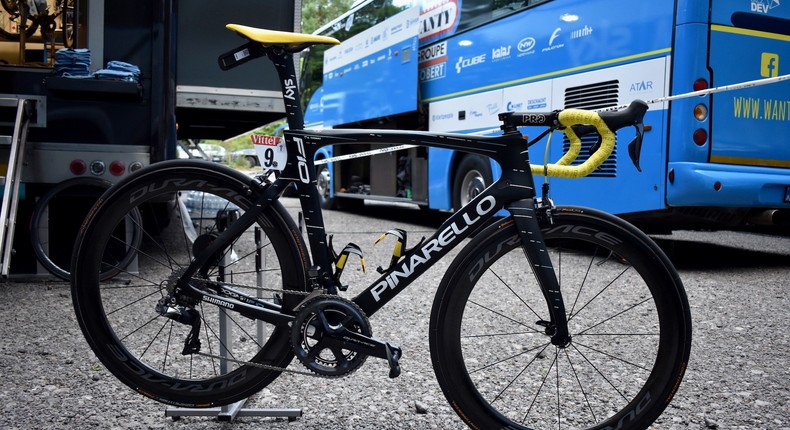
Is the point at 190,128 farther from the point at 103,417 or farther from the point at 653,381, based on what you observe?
the point at 653,381

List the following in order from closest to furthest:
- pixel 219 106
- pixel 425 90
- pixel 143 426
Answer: pixel 143 426, pixel 219 106, pixel 425 90

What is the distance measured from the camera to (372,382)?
357 centimetres

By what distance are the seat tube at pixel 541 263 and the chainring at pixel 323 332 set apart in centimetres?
62

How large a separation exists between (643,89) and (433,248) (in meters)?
4.94

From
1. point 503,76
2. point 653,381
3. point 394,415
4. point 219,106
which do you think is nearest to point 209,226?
point 394,415

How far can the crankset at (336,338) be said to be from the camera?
2.65 m

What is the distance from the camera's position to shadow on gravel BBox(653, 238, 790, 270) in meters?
7.58

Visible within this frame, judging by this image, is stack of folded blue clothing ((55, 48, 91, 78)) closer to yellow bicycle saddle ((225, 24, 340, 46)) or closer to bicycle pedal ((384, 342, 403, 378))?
yellow bicycle saddle ((225, 24, 340, 46))

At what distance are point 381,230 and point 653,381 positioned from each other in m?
8.75

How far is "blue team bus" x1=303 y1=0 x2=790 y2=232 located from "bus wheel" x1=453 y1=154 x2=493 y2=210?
0.03 meters

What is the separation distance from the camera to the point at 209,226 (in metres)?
2.93

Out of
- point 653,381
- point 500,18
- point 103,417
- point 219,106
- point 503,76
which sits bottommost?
point 103,417

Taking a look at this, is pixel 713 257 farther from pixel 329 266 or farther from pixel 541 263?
pixel 329 266

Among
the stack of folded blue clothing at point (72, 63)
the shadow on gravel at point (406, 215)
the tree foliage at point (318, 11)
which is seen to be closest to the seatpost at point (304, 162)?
the stack of folded blue clothing at point (72, 63)
